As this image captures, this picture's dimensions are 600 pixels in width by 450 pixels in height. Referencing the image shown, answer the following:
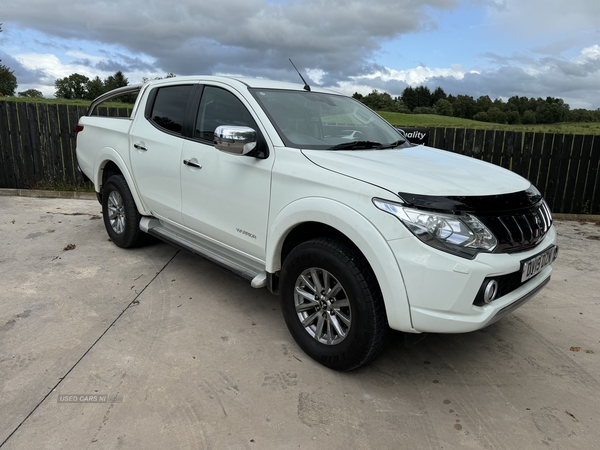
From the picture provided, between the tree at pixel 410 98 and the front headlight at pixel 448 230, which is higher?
the tree at pixel 410 98

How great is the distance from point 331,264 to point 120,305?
204cm

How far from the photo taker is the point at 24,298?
3730 mm

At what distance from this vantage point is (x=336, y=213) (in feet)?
8.38

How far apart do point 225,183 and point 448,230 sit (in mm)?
1745

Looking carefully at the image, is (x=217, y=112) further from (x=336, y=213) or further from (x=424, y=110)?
(x=424, y=110)

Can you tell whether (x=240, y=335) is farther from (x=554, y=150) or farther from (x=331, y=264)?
(x=554, y=150)

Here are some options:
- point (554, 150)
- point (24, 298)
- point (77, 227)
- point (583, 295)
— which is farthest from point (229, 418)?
point (554, 150)

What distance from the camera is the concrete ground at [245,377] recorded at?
2.29m

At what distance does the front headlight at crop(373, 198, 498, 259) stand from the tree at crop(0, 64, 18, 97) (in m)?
46.1

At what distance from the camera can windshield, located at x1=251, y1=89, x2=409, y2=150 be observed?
3184 millimetres

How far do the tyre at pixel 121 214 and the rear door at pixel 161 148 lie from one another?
321 mm

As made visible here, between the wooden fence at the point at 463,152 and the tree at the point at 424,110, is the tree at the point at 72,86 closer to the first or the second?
the tree at the point at 424,110

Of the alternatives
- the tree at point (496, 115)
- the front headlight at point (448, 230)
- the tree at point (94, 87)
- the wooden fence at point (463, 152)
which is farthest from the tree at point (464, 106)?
the tree at point (94, 87)

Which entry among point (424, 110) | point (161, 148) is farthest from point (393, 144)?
point (424, 110)
